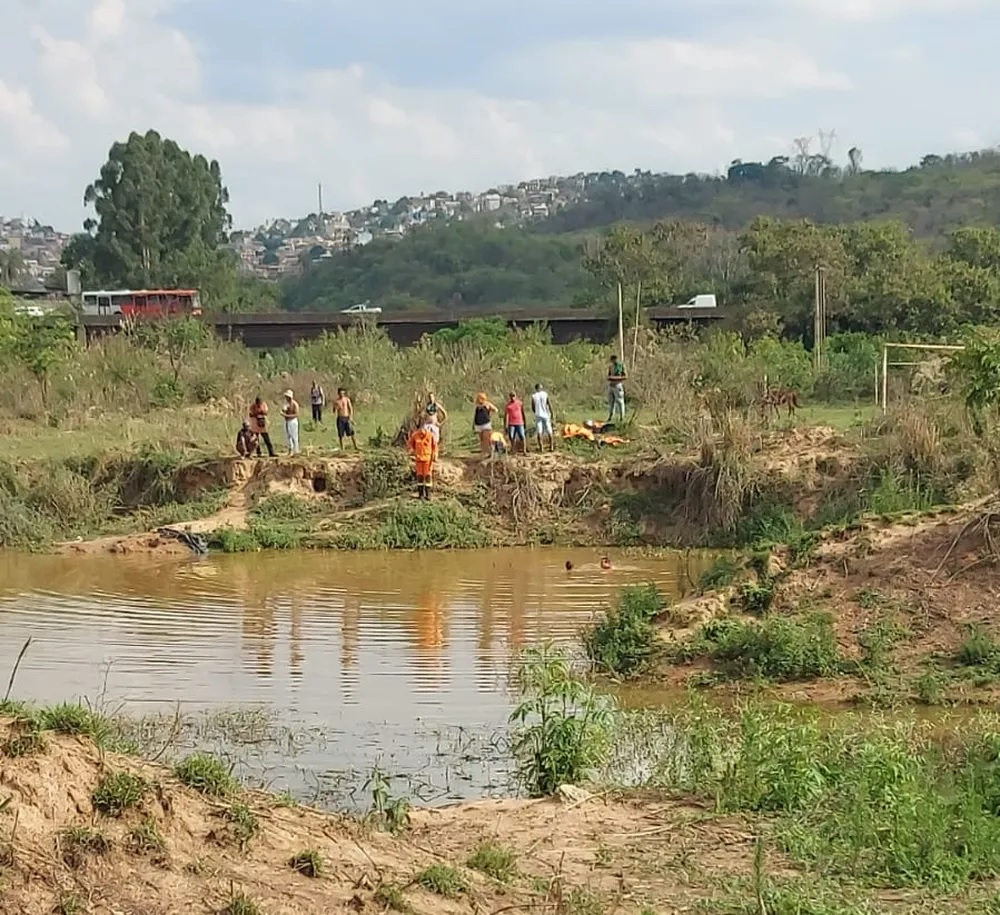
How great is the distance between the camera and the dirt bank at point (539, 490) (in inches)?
937

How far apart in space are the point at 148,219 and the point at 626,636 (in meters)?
62.0

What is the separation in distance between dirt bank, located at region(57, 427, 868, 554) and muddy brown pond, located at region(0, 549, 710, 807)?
3.24 ft

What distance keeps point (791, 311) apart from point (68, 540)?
28.5 metres

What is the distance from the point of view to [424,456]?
80.6 feet

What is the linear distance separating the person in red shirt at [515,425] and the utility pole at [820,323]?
11.4 metres

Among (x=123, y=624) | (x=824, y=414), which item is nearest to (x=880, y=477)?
(x=824, y=414)

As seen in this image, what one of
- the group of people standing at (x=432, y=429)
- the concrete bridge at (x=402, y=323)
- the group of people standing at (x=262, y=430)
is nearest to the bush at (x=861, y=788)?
the group of people standing at (x=432, y=429)

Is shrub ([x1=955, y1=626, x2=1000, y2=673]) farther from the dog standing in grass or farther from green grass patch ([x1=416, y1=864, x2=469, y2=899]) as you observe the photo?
the dog standing in grass

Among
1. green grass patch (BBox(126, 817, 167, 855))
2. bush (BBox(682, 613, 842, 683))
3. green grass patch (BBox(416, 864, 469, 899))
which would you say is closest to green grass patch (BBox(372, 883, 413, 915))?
green grass patch (BBox(416, 864, 469, 899))

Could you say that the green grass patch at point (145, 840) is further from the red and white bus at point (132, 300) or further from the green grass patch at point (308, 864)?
the red and white bus at point (132, 300)

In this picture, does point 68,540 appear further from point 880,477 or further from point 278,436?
point 880,477

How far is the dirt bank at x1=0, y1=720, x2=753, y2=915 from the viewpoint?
6348 millimetres

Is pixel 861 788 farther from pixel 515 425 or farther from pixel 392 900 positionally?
pixel 515 425

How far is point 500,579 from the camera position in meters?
21.0
